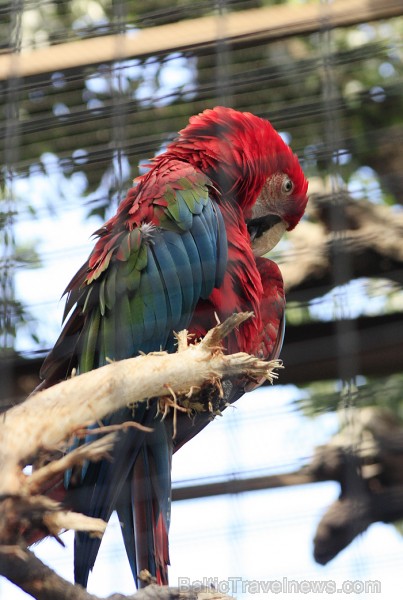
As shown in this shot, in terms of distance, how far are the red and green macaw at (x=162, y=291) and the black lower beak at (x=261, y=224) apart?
0.14 m

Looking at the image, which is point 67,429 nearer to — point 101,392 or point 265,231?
point 101,392

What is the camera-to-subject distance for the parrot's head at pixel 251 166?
1.54 metres

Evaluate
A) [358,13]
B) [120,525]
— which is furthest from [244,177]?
[120,525]

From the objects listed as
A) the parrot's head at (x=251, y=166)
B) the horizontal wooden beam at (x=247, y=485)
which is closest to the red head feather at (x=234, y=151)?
the parrot's head at (x=251, y=166)

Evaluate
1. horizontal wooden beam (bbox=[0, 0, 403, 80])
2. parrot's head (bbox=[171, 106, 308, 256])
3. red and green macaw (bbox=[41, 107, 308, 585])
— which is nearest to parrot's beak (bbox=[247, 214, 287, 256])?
parrot's head (bbox=[171, 106, 308, 256])

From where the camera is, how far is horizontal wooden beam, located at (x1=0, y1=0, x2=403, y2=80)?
136cm

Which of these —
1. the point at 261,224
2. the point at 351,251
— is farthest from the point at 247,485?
the point at 261,224

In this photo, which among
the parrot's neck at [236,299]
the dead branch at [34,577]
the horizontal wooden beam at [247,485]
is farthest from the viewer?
the parrot's neck at [236,299]

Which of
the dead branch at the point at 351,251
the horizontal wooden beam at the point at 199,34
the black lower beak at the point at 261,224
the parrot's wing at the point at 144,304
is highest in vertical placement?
the horizontal wooden beam at the point at 199,34

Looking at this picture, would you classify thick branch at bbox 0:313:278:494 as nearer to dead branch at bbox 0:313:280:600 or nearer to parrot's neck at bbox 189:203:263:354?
dead branch at bbox 0:313:280:600

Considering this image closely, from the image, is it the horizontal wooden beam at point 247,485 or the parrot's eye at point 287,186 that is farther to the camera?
the parrot's eye at point 287,186

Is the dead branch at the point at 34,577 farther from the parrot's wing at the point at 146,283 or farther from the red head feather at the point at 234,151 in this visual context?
the red head feather at the point at 234,151

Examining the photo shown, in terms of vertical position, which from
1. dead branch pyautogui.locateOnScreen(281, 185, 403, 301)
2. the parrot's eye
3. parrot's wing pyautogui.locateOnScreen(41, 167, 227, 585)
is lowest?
parrot's wing pyautogui.locateOnScreen(41, 167, 227, 585)

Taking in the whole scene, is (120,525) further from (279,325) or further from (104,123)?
(104,123)
